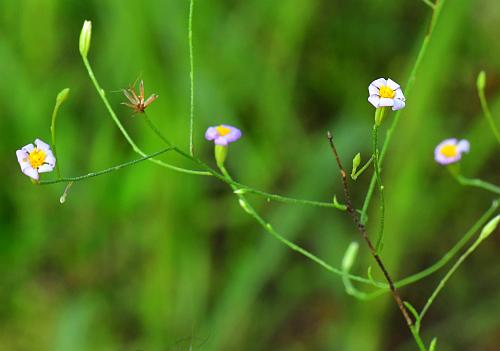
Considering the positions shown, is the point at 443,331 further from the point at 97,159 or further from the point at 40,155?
the point at 40,155

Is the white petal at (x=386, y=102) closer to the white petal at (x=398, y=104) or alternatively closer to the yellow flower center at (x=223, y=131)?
the white petal at (x=398, y=104)

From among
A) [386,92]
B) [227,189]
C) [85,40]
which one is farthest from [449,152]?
[227,189]

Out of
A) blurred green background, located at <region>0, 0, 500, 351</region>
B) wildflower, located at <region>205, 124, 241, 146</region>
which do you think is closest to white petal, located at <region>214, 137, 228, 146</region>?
wildflower, located at <region>205, 124, 241, 146</region>

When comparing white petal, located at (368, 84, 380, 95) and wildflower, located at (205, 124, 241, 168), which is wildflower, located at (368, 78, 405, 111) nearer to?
white petal, located at (368, 84, 380, 95)

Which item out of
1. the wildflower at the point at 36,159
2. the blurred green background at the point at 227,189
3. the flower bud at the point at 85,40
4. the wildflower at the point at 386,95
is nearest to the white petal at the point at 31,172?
the wildflower at the point at 36,159


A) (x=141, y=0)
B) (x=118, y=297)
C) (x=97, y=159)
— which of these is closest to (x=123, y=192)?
(x=97, y=159)

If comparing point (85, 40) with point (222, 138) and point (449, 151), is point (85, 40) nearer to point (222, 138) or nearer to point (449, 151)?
point (222, 138)
